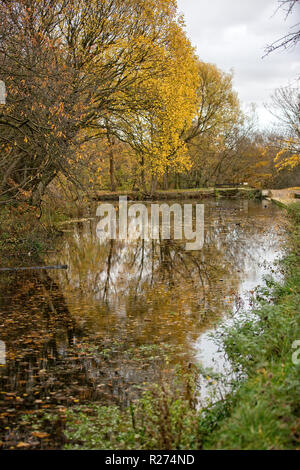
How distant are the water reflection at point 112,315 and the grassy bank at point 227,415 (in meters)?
0.56

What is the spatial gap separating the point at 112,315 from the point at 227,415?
16.1 feet

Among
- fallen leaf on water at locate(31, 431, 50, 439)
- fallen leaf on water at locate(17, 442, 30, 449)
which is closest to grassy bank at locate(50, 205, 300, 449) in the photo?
fallen leaf on water at locate(31, 431, 50, 439)

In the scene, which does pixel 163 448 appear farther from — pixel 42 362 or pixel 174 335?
pixel 174 335

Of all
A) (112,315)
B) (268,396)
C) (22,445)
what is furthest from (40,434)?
(112,315)

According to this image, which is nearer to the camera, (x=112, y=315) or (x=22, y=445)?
(x=22, y=445)

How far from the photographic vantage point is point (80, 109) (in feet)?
44.1

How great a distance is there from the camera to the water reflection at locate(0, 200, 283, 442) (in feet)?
20.4

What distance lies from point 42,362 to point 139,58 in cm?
1439

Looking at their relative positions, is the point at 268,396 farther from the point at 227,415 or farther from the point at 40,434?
the point at 40,434

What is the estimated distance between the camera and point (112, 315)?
30.9 feet

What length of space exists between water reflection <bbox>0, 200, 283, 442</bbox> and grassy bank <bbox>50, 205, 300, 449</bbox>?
1.83 ft

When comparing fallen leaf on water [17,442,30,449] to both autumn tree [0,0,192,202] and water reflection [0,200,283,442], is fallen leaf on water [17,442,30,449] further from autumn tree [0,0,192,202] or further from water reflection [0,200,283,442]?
autumn tree [0,0,192,202]

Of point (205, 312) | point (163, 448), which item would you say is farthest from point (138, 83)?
point (163, 448)

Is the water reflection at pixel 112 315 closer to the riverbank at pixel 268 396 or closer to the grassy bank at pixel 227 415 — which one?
the grassy bank at pixel 227 415
